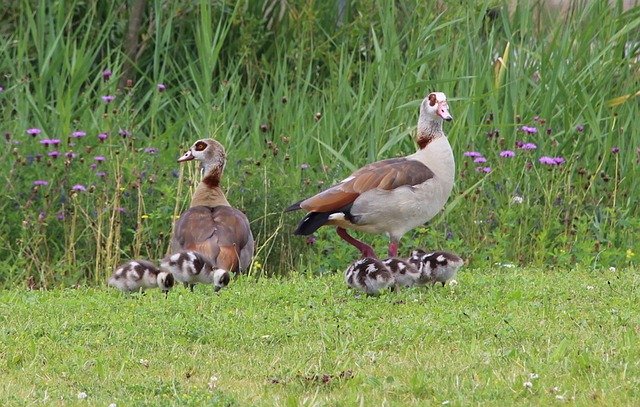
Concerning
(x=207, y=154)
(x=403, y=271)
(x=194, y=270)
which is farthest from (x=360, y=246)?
(x=194, y=270)

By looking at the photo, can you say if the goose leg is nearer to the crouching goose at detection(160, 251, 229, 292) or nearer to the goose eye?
the goose eye

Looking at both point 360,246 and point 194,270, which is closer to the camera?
point 194,270

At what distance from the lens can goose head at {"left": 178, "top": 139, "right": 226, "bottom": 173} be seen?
36.8 feet

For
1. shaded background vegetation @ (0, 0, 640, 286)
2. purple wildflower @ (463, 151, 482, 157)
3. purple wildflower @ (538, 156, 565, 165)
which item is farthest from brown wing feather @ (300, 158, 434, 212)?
purple wildflower @ (538, 156, 565, 165)

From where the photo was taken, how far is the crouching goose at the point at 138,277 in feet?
30.6

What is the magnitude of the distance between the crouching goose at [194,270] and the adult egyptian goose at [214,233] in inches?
7.1

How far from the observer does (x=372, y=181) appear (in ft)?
34.6

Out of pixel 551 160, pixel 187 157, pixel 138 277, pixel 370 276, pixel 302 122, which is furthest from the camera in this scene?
pixel 302 122

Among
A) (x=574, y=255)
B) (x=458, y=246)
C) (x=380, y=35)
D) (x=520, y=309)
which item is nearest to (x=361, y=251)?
(x=458, y=246)

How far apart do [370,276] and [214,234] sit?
184cm

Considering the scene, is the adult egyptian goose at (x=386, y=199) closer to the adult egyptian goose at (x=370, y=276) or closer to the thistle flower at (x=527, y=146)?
the thistle flower at (x=527, y=146)

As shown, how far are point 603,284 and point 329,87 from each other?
17.2 feet

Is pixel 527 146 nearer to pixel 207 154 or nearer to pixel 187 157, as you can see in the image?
pixel 207 154

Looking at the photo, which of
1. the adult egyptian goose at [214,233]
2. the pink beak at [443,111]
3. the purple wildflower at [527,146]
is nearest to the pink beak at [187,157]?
the adult egyptian goose at [214,233]
